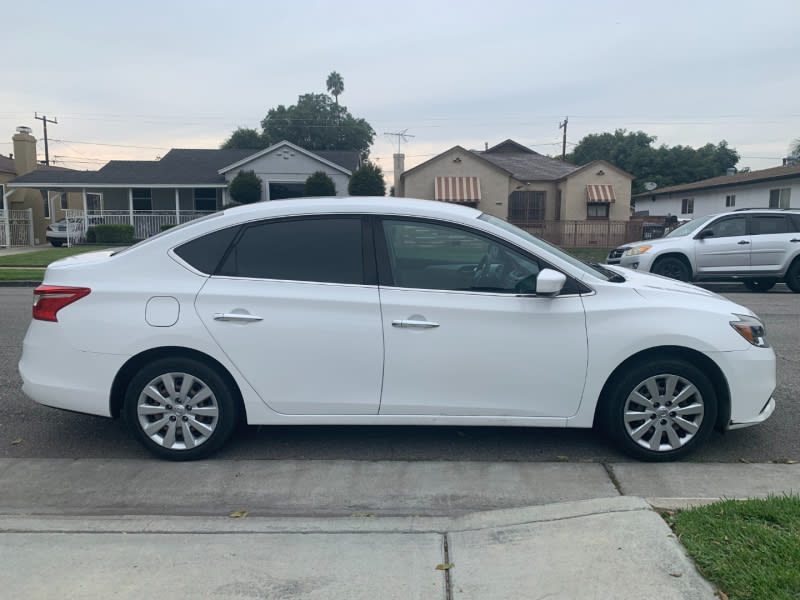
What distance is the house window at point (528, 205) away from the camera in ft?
119

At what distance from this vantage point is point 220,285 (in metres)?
4.53

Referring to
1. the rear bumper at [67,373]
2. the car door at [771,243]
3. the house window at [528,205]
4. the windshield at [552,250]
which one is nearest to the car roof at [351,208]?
the windshield at [552,250]

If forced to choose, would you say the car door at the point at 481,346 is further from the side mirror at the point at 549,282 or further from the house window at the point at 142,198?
the house window at the point at 142,198

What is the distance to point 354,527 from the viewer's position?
3.58m

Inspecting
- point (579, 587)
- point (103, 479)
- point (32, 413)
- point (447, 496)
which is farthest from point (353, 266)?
point (32, 413)

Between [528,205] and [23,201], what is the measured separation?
26272 millimetres

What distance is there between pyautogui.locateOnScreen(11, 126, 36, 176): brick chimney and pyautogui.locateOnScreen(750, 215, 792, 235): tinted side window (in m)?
34.1

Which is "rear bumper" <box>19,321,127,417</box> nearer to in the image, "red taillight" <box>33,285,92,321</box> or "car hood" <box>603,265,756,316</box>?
"red taillight" <box>33,285,92,321</box>

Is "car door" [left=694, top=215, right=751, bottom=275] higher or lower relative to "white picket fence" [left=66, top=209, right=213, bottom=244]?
lower

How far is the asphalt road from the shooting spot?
481 cm

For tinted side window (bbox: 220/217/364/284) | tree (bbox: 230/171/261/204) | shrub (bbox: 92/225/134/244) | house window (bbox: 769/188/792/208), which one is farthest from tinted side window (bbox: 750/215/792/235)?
shrub (bbox: 92/225/134/244)

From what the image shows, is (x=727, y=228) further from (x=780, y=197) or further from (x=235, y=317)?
(x=780, y=197)

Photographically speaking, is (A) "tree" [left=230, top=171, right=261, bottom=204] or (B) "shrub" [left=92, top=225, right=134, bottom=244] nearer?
(B) "shrub" [left=92, top=225, right=134, bottom=244]

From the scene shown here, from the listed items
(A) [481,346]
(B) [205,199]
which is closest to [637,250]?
(A) [481,346]
